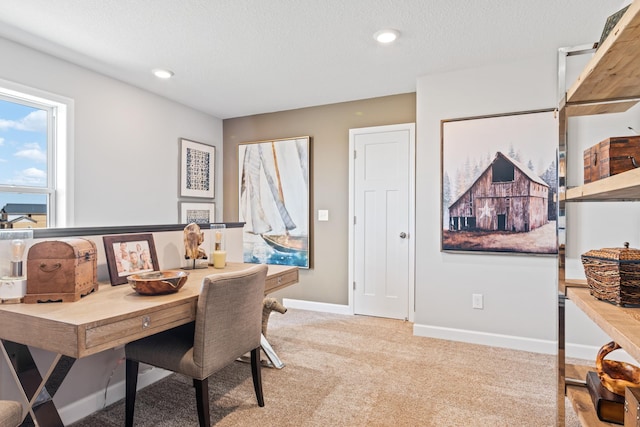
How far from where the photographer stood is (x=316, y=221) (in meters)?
4.22

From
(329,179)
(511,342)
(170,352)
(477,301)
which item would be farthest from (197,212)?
(511,342)

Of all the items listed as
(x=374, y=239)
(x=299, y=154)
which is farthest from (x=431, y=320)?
(x=299, y=154)

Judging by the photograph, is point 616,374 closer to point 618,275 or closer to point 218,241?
point 618,275

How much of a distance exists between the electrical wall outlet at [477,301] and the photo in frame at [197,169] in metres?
3.23

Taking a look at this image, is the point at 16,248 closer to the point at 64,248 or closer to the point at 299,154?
the point at 64,248

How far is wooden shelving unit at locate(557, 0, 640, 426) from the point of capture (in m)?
0.92

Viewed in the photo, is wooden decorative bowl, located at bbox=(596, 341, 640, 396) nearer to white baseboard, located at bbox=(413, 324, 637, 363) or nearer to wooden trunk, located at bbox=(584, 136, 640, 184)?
wooden trunk, located at bbox=(584, 136, 640, 184)

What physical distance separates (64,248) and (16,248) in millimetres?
197

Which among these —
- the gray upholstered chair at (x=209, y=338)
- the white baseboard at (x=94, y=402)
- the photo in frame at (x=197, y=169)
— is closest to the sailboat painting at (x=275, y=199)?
the photo in frame at (x=197, y=169)

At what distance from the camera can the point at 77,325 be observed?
1.19m

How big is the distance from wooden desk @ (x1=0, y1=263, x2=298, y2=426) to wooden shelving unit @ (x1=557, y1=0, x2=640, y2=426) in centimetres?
155

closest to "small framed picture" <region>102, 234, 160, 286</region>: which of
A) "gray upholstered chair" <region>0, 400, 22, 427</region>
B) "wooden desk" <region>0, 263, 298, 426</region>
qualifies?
"wooden desk" <region>0, 263, 298, 426</region>

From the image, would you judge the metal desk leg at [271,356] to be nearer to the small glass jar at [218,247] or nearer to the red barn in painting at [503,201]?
the small glass jar at [218,247]

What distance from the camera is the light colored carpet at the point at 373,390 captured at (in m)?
1.96
